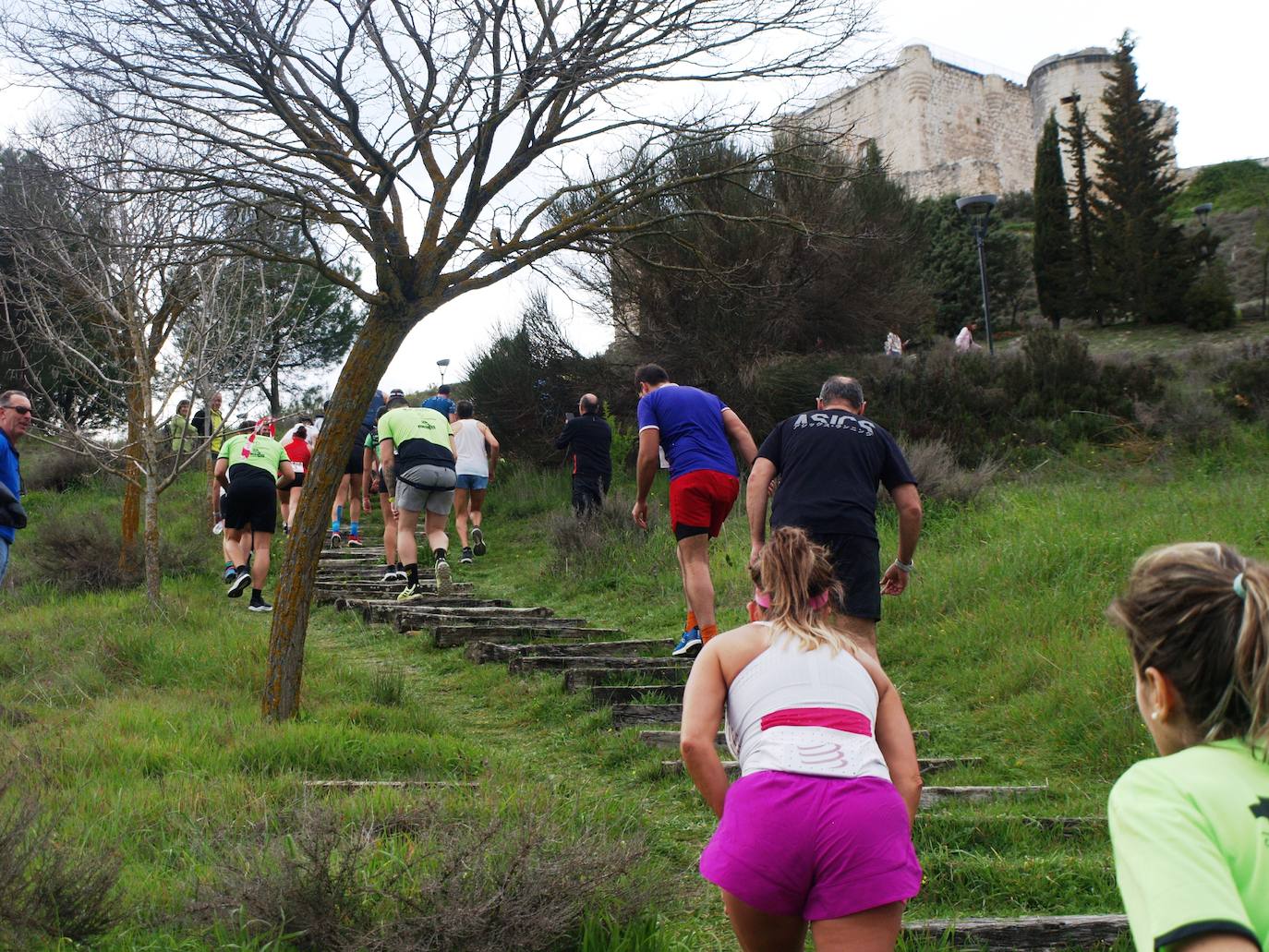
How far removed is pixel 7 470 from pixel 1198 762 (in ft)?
22.0

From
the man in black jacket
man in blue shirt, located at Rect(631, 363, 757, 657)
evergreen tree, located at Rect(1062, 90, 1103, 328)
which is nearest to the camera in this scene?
man in blue shirt, located at Rect(631, 363, 757, 657)

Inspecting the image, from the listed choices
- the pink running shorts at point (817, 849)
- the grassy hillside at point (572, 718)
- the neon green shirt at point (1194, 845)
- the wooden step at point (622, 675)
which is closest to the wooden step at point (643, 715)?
the grassy hillside at point (572, 718)

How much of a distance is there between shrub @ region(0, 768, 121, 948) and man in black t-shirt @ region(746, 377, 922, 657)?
124 inches

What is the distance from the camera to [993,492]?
12.6 metres

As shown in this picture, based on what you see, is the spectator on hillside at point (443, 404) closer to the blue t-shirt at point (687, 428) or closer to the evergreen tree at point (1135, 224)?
the blue t-shirt at point (687, 428)

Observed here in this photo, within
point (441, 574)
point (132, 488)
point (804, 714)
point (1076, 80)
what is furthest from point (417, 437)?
point (1076, 80)

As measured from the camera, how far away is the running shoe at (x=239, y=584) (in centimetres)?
1085

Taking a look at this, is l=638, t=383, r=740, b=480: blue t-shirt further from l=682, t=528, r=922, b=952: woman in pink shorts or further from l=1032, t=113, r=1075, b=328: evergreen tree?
l=1032, t=113, r=1075, b=328: evergreen tree

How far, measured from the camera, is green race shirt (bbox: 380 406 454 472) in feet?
33.9

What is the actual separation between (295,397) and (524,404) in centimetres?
1857

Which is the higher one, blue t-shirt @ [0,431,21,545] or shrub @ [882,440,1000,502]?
blue t-shirt @ [0,431,21,545]

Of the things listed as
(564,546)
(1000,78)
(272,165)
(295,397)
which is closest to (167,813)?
(272,165)

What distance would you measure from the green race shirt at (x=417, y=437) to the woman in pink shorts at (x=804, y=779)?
7620mm

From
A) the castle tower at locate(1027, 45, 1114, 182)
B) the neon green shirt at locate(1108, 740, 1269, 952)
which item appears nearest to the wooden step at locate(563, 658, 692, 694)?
the neon green shirt at locate(1108, 740, 1269, 952)
